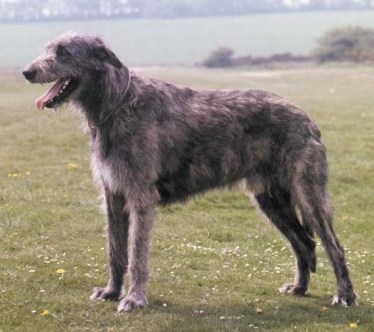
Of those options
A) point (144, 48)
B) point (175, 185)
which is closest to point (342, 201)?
point (175, 185)

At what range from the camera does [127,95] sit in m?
8.70

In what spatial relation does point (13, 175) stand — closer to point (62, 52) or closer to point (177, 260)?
point (177, 260)

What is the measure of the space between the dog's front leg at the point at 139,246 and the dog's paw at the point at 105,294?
15.7 inches

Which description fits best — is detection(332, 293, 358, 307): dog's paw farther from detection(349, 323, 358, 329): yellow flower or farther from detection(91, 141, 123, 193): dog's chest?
detection(91, 141, 123, 193): dog's chest

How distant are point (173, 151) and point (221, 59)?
8003cm

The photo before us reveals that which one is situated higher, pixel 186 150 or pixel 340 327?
pixel 186 150

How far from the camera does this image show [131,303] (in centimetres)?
853

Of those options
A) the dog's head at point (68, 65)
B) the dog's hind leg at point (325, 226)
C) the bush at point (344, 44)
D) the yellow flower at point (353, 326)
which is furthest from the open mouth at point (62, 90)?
the bush at point (344, 44)

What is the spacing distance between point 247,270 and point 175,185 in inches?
87.4

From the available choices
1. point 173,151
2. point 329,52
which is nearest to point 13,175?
point 173,151

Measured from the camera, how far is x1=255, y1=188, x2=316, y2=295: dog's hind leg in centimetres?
977

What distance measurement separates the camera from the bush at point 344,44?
8400 cm

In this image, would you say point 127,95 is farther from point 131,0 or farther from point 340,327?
point 131,0

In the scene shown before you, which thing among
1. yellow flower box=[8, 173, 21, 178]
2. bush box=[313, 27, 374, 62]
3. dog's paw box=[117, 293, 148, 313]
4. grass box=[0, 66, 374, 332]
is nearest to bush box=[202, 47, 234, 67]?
bush box=[313, 27, 374, 62]
